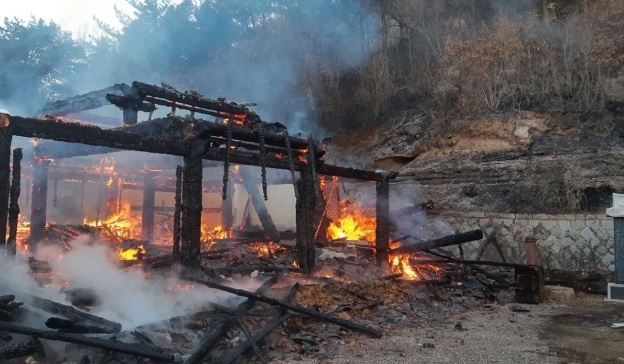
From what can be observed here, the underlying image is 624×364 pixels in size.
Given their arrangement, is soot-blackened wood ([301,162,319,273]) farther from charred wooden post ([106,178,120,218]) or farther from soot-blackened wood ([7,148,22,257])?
charred wooden post ([106,178,120,218])

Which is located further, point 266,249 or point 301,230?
point 266,249

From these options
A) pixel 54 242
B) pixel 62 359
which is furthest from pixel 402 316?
pixel 54 242

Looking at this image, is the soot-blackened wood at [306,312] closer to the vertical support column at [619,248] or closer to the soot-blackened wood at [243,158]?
the soot-blackened wood at [243,158]

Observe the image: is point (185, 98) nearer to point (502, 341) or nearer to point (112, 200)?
point (502, 341)

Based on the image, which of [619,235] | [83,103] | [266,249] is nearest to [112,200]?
[266,249]

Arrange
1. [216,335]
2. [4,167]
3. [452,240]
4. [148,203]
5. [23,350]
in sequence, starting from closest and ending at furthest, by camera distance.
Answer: [23,350], [4,167], [216,335], [452,240], [148,203]

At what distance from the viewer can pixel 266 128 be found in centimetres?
1116

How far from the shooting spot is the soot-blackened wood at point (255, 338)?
6.22m

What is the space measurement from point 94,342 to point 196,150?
428 cm

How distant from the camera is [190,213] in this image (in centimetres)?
885

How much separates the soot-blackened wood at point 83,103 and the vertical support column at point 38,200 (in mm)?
1493

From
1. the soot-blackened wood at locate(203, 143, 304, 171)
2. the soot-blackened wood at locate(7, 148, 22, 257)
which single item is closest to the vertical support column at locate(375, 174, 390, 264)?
the soot-blackened wood at locate(203, 143, 304, 171)

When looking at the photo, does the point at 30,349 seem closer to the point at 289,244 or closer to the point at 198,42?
the point at 289,244

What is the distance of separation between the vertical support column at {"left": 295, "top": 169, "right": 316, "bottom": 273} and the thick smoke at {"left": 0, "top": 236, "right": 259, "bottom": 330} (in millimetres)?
1619
